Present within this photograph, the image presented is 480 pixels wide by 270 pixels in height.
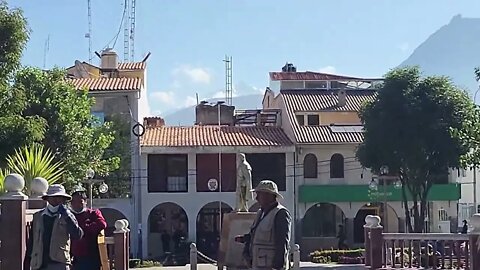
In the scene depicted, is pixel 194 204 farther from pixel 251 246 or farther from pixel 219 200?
pixel 251 246

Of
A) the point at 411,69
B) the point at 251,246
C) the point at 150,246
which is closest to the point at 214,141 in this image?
the point at 150,246

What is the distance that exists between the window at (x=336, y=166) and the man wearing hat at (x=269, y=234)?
1353 inches

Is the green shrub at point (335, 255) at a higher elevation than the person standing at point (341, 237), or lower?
lower

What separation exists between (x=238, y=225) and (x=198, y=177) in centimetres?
1978

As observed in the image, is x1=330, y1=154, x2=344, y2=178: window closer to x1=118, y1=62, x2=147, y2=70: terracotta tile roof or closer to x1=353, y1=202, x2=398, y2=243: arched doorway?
x1=353, y1=202, x2=398, y2=243: arched doorway

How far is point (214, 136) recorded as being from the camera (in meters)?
43.5

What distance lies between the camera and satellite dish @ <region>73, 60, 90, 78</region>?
47.1 m

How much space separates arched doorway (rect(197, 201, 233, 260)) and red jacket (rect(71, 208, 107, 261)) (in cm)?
3244

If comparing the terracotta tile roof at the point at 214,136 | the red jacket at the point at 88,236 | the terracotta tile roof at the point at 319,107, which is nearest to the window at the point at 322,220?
the terracotta tile roof at the point at 319,107

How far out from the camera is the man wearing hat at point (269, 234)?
8812 mm

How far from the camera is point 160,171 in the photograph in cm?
4250

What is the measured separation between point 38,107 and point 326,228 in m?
19.0

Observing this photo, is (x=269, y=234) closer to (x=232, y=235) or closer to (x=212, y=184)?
(x=232, y=235)

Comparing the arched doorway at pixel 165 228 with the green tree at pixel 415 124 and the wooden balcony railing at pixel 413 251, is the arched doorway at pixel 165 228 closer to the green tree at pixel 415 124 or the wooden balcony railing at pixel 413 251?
the green tree at pixel 415 124
